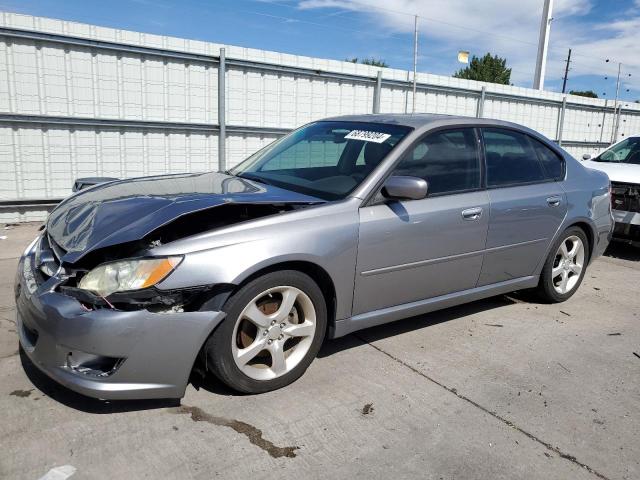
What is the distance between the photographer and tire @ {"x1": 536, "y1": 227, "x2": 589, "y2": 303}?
4.71 m

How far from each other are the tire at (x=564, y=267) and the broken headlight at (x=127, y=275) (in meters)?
3.42

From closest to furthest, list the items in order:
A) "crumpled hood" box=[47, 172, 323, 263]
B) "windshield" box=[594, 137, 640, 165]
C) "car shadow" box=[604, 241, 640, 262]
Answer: "crumpled hood" box=[47, 172, 323, 263], "car shadow" box=[604, 241, 640, 262], "windshield" box=[594, 137, 640, 165]

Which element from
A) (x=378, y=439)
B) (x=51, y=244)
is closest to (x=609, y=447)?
(x=378, y=439)

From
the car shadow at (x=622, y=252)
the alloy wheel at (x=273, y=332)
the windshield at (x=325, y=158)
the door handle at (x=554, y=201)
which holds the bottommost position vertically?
the car shadow at (x=622, y=252)

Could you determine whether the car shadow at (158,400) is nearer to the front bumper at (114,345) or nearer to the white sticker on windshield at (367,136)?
the front bumper at (114,345)

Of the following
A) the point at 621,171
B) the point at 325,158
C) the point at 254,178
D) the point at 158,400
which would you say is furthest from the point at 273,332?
the point at 621,171

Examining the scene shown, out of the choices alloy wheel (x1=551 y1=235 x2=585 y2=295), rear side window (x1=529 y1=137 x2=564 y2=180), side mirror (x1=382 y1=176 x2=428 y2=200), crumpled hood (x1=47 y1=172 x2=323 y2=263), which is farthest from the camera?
alloy wheel (x1=551 y1=235 x2=585 y2=295)

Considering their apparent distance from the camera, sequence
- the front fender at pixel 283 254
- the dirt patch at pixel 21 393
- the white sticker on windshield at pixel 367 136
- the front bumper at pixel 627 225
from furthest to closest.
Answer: the front bumper at pixel 627 225 < the white sticker on windshield at pixel 367 136 < the dirt patch at pixel 21 393 < the front fender at pixel 283 254

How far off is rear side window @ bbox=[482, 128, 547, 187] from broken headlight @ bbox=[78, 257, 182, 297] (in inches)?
101

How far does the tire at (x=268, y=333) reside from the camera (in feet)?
9.23

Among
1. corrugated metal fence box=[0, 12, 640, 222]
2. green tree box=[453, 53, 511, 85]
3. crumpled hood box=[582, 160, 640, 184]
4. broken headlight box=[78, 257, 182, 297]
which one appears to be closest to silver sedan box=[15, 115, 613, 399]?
broken headlight box=[78, 257, 182, 297]

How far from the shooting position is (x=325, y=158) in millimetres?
3990

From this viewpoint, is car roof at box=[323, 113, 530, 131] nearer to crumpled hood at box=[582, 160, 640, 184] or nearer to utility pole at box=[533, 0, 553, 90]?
crumpled hood at box=[582, 160, 640, 184]

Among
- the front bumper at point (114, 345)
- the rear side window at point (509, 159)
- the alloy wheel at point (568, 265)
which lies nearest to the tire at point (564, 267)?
the alloy wheel at point (568, 265)
